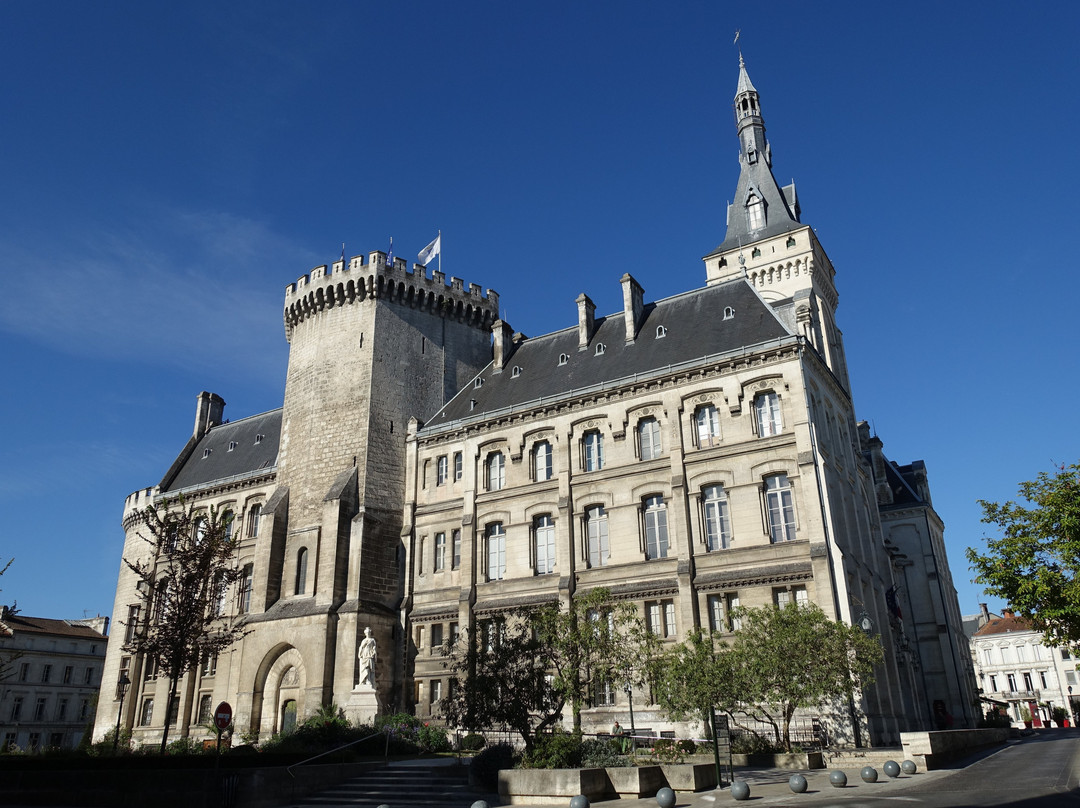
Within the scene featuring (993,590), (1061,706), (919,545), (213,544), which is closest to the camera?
(993,590)

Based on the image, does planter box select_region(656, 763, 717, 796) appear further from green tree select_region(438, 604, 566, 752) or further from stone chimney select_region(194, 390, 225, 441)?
stone chimney select_region(194, 390, 225, 441)

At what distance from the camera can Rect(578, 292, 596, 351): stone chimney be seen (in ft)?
125

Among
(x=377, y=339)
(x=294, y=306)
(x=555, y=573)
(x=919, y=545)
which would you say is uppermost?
(x=294, y=306)

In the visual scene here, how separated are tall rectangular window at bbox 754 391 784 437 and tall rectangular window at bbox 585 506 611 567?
6.92m

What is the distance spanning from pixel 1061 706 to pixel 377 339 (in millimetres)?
69288

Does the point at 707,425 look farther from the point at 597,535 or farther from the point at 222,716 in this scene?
the point at 222,716

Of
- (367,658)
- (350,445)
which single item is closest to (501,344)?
(350,445)

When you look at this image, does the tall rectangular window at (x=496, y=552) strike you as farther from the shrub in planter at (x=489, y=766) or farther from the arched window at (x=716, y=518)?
the shrub in planter at (x=489, y=766)

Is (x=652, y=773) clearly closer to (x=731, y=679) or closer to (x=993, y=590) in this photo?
(x=731, y=679)

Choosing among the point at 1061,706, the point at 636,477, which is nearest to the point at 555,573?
the point at 636,477

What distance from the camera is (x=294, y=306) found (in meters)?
41.8

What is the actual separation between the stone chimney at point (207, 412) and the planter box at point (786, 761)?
42.5m

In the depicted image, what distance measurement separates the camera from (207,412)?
5425 centimetres

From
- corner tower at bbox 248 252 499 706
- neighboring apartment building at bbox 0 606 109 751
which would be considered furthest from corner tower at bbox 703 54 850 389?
neighboring apartment building at bbox 0 606 109 751
